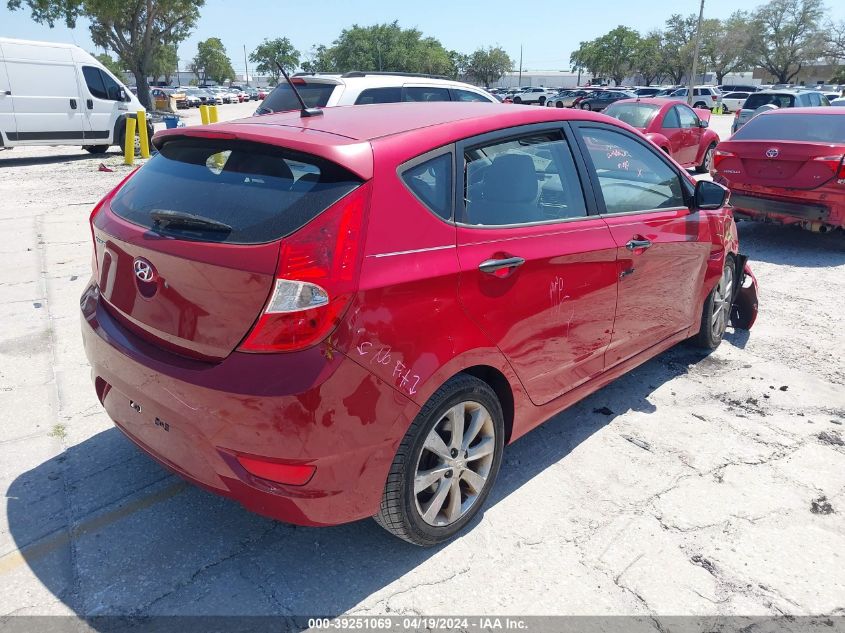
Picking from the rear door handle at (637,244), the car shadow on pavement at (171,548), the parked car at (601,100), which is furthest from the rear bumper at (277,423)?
the parked car at (601,100)

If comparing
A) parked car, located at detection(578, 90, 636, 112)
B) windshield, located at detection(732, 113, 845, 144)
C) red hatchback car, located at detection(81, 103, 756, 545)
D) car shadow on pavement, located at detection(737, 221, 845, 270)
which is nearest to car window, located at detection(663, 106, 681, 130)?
car shadow on pavement, located at detection(737, 221, 845, 270)

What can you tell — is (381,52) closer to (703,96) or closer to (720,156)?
(703,96)

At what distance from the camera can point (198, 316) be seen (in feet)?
7.75

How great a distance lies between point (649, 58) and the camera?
89.4 metres

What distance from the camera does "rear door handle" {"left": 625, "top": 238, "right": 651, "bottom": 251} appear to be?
3.52 meters

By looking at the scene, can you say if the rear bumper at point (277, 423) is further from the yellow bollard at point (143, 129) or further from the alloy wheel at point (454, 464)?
the yellow bollard at point (143, 129)

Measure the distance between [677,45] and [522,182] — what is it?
9668cm

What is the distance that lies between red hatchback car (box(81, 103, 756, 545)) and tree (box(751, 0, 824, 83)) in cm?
8717

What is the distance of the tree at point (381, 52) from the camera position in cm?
8488

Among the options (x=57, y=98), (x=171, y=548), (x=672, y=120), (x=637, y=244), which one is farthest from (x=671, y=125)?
(x=57, y=98)

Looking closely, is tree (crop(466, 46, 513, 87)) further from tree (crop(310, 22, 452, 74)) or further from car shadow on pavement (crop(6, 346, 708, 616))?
car shadow on pavement (crop(6, 346, 708, 616))

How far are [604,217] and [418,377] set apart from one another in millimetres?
1586

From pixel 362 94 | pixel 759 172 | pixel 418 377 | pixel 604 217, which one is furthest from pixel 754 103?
pixel 418 377

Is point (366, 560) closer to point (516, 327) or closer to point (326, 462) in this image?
point (326, 462)
